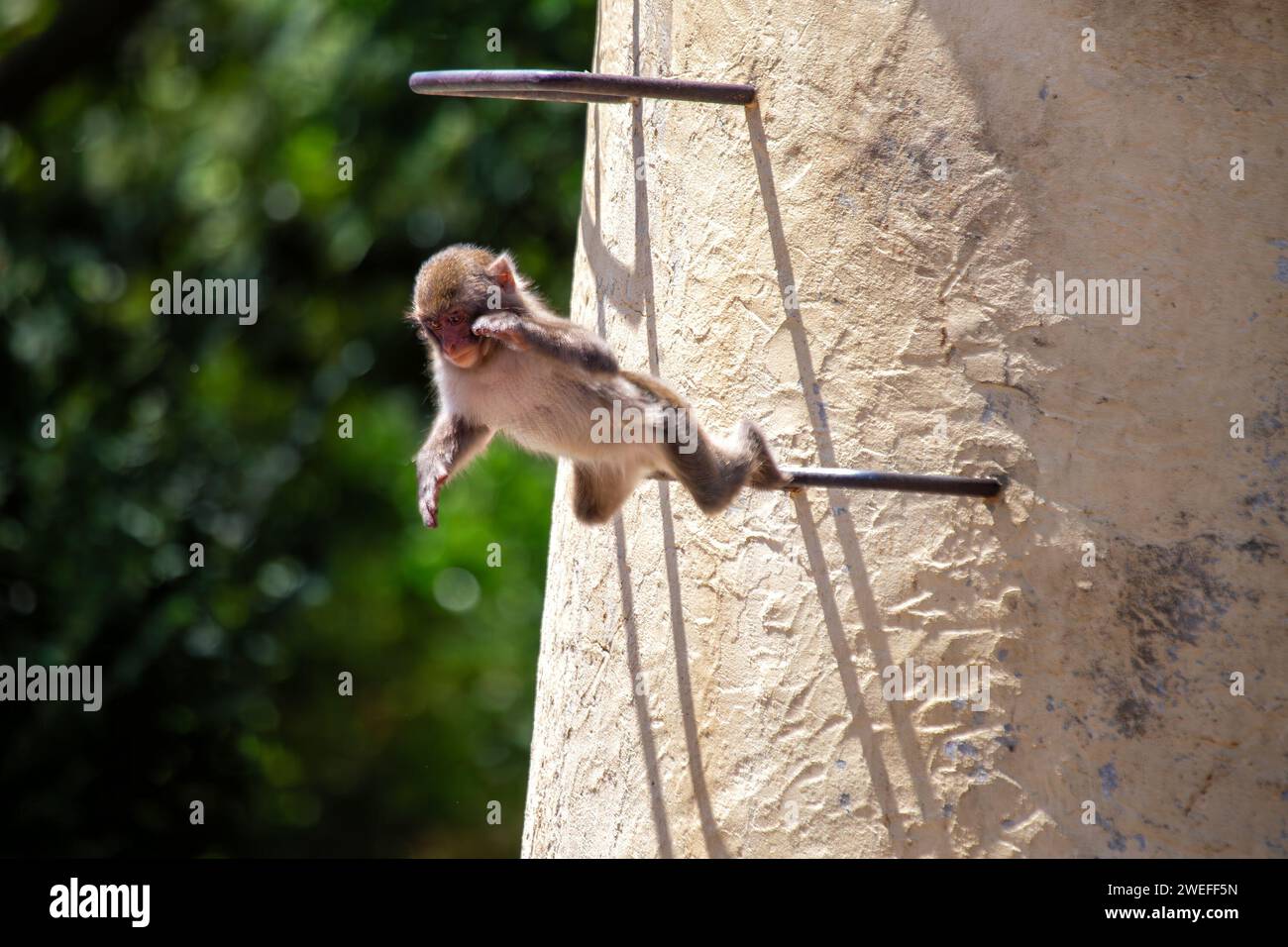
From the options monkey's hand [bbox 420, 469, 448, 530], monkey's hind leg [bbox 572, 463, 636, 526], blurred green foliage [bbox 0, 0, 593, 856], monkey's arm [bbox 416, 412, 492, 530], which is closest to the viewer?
monkey's hand [bbox 420, 469, 448, 530]

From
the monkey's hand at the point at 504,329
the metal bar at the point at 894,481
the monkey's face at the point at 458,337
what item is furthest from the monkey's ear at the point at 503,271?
the metal bar at the point at 894,481

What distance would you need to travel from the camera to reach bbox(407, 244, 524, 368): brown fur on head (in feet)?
13.7

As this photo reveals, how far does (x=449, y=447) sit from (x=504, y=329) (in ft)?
1.86

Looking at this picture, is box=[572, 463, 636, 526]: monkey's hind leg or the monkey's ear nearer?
the monkey's ear

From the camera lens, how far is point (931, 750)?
4133mm

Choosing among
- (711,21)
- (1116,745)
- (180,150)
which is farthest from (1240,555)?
(180,150)

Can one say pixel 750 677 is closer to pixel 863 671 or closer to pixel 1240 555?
pixel 863 671

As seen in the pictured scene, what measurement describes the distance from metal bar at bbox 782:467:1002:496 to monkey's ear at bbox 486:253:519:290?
1014mm

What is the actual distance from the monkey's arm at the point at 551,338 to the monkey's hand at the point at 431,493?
435 millimetres

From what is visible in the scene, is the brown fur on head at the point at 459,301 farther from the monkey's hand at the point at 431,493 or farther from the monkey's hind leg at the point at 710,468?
the monkey's hind leg at the point at 710,468

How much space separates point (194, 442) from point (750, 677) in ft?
24.9

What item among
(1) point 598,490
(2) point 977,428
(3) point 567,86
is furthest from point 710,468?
(3) point 567,86

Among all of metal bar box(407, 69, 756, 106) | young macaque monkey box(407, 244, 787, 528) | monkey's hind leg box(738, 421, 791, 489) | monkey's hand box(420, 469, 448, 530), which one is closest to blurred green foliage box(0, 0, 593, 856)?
metal bar box(407, 69, 756, 106)

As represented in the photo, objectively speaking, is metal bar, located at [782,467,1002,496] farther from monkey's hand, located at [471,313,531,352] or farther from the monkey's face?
the monkey's face
